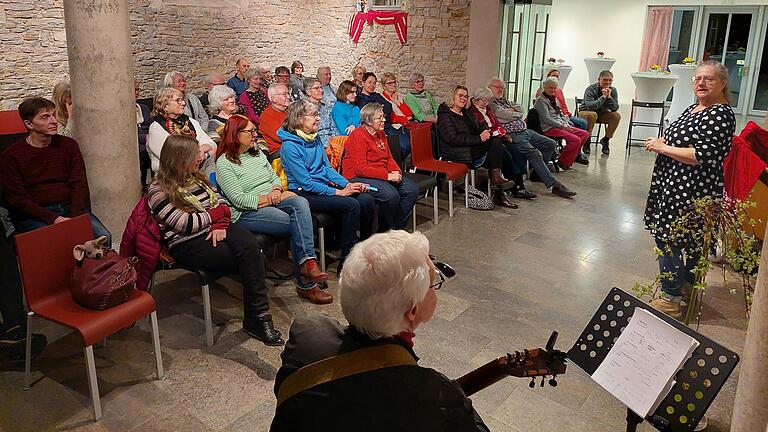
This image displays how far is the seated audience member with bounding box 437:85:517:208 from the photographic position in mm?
6328

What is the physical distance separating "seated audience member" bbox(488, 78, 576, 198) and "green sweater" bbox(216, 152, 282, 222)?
3.46m

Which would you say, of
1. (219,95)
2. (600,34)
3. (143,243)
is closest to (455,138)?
(219,95)

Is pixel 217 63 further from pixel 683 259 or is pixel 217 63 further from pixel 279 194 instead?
pixel 683 259

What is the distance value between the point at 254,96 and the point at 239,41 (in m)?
2.11

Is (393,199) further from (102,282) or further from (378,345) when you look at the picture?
(378,345)

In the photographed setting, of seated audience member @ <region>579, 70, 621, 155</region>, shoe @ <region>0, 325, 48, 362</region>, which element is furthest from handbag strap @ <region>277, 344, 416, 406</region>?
seated audience member @ <region>579, 70, 621, 155</region>

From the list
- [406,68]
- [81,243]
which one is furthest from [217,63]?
[81,243]

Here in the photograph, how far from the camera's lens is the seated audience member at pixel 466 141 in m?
6.33

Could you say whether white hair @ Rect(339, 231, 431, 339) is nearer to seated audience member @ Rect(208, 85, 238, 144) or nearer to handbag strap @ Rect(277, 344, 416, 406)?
handbag strap @ Rect(277, 344, 416, 406)

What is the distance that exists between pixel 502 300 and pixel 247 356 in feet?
5.81

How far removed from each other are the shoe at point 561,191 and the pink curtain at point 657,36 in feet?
30.8

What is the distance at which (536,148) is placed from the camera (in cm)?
714

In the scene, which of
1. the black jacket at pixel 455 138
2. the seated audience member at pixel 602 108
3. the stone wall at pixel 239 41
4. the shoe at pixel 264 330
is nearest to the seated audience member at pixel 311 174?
the shoe at pixel 264 330

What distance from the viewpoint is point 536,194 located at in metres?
6.87
